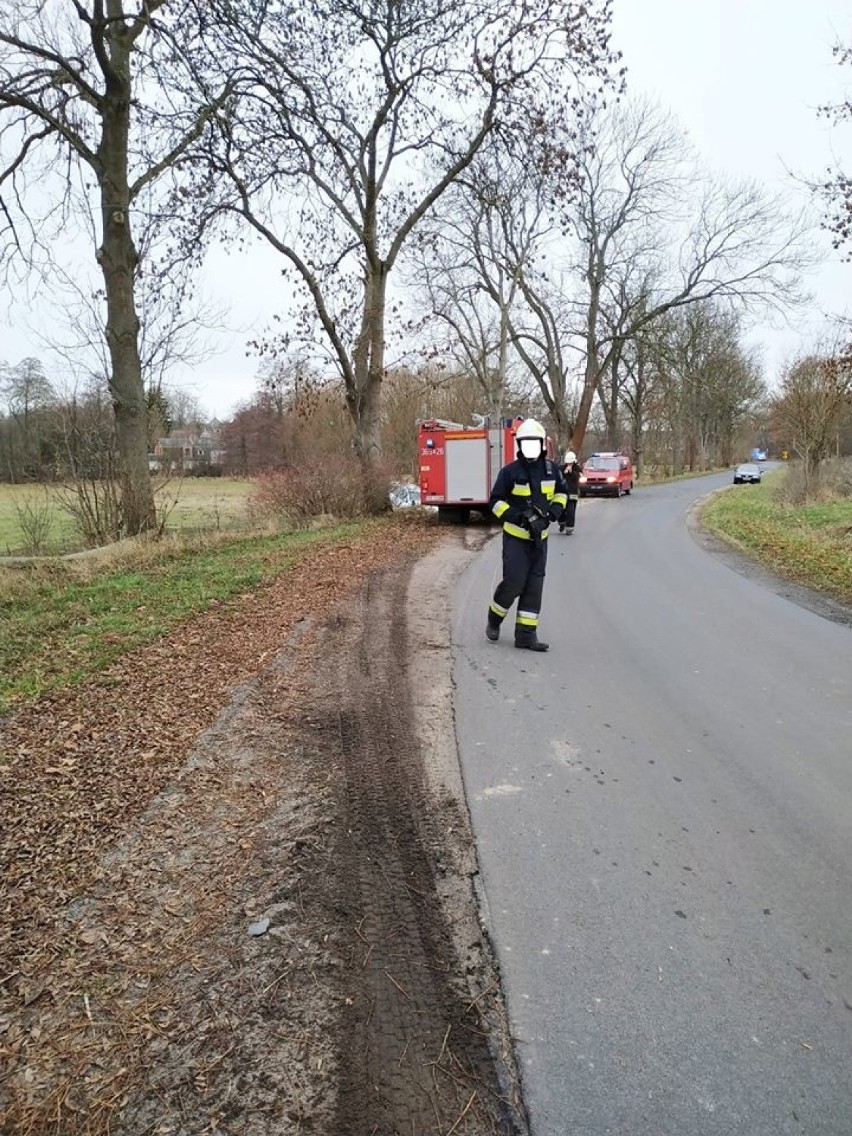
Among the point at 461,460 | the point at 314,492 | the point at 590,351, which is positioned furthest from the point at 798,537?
the point at 590,351

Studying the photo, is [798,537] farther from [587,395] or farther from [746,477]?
[746,477]

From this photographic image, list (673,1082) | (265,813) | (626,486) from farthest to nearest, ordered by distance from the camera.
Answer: (626,486) < (265,813) < (673,1082)

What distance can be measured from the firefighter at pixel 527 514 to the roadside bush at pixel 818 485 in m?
18.5

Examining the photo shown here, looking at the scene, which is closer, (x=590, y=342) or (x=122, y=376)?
(x=122, y=376)

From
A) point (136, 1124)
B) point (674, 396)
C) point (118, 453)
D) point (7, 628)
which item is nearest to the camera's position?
point (136, 1124)

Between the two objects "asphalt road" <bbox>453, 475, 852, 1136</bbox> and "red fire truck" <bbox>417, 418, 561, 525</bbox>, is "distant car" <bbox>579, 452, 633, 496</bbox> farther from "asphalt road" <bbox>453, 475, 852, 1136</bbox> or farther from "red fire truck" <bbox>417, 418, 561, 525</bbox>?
"asphalt road" <bbox>453, 475, 852, 1136</bbox>

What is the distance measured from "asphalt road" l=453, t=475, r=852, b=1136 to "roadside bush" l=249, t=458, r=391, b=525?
11.1 m

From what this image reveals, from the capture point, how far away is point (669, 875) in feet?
9.81

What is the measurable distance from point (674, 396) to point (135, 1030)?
165 feet

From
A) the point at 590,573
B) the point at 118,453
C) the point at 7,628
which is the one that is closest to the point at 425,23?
the point at 118,453

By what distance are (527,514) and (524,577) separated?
0.59 metres

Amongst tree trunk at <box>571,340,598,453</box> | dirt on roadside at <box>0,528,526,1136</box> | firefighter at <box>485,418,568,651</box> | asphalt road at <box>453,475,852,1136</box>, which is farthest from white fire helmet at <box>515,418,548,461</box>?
tree trunk at <box>571,340,598,453</box>

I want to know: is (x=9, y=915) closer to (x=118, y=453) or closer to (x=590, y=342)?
(x=118, y=453)

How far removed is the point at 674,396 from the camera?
47.5 meters
